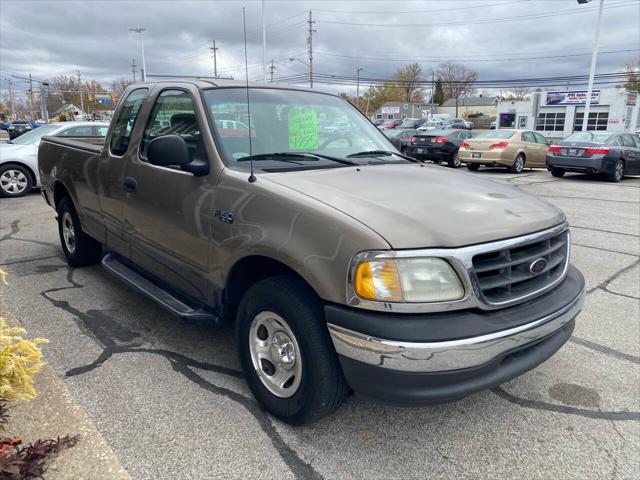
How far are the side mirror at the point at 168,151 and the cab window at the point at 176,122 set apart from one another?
21 centimetres

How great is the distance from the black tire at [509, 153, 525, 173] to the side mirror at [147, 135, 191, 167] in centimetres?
1536

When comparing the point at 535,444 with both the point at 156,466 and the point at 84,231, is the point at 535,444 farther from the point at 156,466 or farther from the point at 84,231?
the point at 84,231

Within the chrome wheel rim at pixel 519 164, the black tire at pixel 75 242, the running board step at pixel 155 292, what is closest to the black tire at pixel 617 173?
the chrome wheel rim at pixel 519 164

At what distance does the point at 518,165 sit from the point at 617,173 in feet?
9.57

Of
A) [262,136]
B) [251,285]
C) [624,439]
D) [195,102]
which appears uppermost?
[195,102]

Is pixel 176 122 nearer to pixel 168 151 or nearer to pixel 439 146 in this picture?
pixel 168 151

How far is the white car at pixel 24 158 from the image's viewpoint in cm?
1048

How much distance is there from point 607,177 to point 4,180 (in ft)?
52.9

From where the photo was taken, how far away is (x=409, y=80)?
9825 cm

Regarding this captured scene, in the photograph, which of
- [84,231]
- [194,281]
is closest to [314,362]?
[194,281]

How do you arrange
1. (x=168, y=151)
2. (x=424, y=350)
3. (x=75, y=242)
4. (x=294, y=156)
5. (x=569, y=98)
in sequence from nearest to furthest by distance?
(x=424, y=350), (x=168, y=151), (x=294, y=156), (x=75, y=242), (x=569, y=98)

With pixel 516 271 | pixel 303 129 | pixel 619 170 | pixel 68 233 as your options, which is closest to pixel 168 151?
pixel 303 129

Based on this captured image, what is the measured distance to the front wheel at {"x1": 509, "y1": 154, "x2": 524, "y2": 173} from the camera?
1648 centimetres

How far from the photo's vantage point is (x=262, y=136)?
10.8 feet
